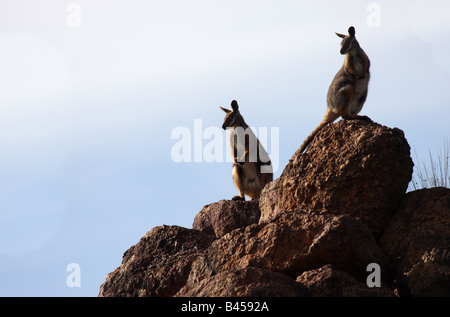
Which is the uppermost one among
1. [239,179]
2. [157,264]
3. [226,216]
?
[239,179]

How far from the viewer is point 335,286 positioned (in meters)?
7.27

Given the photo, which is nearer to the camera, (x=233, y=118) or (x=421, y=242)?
(x=421, y=242)

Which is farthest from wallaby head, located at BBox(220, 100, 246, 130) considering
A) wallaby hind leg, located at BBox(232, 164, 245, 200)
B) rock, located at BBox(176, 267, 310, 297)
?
rock, located at BBox(176, 267, 310, 297)

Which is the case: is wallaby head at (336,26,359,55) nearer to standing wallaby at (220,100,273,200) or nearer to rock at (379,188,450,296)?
standing wallaby at (220,100,273,200)

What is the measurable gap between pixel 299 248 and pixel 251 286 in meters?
1.50

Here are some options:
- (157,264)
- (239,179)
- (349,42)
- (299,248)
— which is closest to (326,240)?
(299,248)

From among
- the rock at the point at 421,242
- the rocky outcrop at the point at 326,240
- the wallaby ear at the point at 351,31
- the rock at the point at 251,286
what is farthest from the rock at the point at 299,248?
the wallaby ear at the point at 351,31

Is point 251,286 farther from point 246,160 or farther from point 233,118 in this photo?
point 233,118

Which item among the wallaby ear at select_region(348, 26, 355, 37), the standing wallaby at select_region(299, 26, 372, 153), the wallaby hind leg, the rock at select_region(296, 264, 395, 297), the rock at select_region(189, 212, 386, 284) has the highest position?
the wallaby ear at select_region(348, 26, 355, 37)

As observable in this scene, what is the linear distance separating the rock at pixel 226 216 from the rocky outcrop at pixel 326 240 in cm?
112

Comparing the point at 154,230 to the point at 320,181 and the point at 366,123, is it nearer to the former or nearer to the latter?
the point at 320,181

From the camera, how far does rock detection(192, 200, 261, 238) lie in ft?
38.9

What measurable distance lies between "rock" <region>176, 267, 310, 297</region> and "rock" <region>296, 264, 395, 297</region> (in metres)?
0.21
